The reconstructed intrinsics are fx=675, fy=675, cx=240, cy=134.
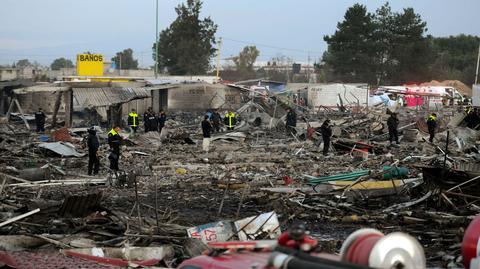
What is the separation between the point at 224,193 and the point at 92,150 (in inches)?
293

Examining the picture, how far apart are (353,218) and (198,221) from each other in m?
2.67

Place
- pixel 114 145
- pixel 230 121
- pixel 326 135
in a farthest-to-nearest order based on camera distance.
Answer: pixel 230 121 < pixel 326 135 < pixel 114 145

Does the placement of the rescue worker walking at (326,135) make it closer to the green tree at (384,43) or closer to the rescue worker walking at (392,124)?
the rescue worker walking at (392,124)

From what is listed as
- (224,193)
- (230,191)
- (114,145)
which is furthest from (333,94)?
(224,193)

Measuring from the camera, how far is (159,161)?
21.0 meters

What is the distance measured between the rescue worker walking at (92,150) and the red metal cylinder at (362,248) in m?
14.3

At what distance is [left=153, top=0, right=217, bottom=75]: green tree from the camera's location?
3250 inches

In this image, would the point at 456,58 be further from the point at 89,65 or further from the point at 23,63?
the point at 23,63

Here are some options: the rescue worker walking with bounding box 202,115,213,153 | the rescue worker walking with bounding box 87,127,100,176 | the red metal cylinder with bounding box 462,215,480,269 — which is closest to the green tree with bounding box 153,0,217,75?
the rescue worker walking with bounding box 202,115,213,153

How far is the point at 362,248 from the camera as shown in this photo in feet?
13.6

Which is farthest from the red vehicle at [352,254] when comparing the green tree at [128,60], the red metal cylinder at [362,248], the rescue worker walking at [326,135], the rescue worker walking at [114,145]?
the green tree at [128,60]

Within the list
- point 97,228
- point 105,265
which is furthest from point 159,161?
point 105,265

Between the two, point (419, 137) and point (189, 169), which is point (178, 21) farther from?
point (189, 169)

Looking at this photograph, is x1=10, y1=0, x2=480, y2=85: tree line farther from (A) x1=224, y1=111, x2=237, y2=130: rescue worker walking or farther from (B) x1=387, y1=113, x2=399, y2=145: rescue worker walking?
(B) x1=387, y1=113, x2=399, y2=145: rescue worker walking
